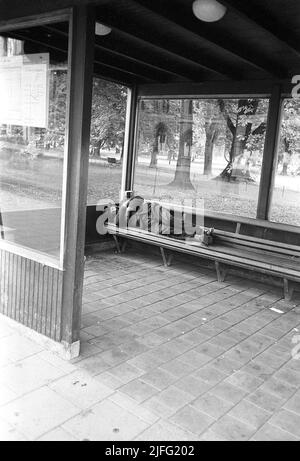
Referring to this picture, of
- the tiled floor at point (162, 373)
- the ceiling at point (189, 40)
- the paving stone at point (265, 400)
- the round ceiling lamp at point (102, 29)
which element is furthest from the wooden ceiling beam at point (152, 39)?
the paving stone at point (265, 400)

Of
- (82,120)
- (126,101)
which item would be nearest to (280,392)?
(82,120)

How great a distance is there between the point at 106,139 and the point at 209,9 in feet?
11.0

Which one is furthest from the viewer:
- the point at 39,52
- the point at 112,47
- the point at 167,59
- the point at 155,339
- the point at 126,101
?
the point at 126,101

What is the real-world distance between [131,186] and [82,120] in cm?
397

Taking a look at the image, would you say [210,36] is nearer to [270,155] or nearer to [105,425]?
[270,155]

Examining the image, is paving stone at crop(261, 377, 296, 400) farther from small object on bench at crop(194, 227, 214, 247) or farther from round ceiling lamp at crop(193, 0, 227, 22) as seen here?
round ceiling lamp at crop(193, 0, 227, 22)

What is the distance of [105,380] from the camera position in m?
3.00

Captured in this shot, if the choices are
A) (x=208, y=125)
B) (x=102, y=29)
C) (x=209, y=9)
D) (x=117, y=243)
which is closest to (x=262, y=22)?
(x=209, y=9)

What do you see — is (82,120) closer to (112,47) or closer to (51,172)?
(51,172)

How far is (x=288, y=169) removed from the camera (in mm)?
5332

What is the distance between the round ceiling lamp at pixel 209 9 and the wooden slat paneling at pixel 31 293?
2285 millimetres

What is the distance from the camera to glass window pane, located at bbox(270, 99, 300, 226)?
5.22 m

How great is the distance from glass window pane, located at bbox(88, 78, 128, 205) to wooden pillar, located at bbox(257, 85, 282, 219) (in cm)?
233

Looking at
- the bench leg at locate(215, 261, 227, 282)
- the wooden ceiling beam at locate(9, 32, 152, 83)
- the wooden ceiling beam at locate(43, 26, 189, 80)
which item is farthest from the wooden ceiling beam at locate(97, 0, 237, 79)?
the bench leg at locate(215, 261, 227, 282)
